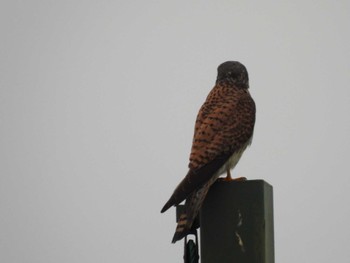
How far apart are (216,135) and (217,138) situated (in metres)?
0.03

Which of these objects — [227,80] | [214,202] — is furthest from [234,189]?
[227,80]

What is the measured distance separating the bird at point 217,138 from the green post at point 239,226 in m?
0.24

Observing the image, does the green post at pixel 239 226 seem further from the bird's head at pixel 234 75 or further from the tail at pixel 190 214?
the bird's head at pixel 234 75

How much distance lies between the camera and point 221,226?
10.8 feet

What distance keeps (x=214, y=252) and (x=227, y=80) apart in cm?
277

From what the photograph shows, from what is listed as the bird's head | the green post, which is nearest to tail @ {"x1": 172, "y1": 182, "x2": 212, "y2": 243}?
the green post

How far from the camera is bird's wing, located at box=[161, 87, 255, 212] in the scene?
4004 millimetres

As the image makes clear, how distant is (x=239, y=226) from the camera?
323cm

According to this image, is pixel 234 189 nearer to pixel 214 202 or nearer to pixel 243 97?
pixel 214 202

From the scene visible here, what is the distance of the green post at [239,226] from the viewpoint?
318cm

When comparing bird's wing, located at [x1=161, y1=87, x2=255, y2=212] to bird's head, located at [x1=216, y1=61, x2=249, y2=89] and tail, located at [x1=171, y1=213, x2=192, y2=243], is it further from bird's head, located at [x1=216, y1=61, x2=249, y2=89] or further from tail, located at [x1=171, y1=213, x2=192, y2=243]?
bird's head, located at [x1=216, y1=61, x2=249, y2=89]

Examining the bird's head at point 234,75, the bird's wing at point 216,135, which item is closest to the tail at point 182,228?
the bird's wing at point 216,135

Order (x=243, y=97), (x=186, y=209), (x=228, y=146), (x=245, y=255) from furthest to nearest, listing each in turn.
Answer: (x=243, y=97), (x=228, y=146), (x=186, y=209), (x=245, y=255)

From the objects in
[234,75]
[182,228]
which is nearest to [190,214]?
[182,228]
